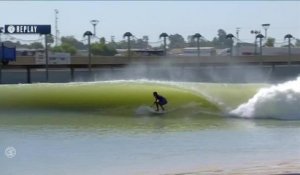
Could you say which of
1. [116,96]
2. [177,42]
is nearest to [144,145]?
[116,96]

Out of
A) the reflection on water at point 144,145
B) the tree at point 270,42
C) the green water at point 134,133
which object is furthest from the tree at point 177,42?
the reflection on water at point 144,145

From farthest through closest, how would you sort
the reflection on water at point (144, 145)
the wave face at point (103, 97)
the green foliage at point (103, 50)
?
1. the green foliage at point (103, 50)
2. the wave face at point (103, 97)
3. the reflection on water at point (144, 145)

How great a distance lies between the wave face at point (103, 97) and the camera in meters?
34.9

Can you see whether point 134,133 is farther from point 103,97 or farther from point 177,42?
point 177,42

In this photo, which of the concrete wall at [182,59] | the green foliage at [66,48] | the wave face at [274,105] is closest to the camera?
the wave face at [274,105]

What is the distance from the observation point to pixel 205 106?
3428cm

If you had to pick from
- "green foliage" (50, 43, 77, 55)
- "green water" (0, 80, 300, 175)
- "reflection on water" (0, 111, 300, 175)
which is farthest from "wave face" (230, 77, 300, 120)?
"green foliage" (50, 43, 77, 55)

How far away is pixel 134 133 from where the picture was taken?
74.1 feet

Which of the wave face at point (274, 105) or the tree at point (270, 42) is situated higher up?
the tree at point (270, 42)

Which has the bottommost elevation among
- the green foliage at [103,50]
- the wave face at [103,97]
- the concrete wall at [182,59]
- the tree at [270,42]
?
the wave face at [103,97]

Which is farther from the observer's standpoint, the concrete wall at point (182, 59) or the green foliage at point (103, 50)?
the green foliage at point (103, 50)

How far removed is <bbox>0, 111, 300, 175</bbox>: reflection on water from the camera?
48.3ft

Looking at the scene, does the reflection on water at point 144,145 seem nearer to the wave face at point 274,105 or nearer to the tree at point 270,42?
the wave face at point 274,105

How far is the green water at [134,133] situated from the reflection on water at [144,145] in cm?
2
